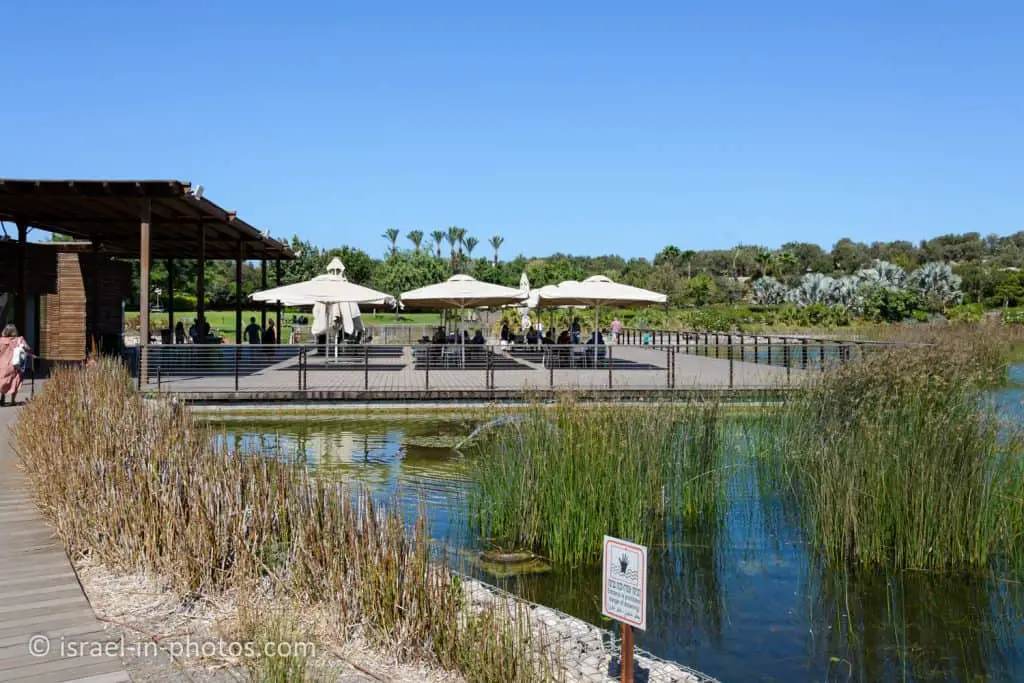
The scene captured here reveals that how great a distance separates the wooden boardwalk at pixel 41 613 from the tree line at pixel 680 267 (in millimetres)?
30459

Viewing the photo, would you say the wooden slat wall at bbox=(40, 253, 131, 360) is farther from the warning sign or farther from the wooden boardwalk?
the warning sign

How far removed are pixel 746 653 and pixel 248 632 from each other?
230 centimetres

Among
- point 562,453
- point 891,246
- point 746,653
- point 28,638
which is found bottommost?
point 746,653

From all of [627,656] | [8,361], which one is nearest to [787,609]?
[627,656]

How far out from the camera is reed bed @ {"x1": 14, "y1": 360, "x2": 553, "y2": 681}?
11.6 ft

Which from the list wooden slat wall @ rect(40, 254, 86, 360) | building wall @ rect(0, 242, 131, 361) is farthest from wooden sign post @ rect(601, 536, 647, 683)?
wooden slat wall @ rect(40, 254, 86, 360)

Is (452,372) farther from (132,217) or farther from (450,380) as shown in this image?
(132,217)

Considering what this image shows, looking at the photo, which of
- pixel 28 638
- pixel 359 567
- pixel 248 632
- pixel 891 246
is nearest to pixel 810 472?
pixel 359 567

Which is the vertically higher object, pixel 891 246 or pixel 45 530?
pixel 891 246

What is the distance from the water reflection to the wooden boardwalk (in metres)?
1.21

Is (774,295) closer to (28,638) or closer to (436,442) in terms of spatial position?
(436,442)

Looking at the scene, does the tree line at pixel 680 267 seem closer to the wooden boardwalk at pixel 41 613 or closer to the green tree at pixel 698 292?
the green tree at pixel 698 292

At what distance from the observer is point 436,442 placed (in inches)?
398

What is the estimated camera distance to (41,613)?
3.75 metres
